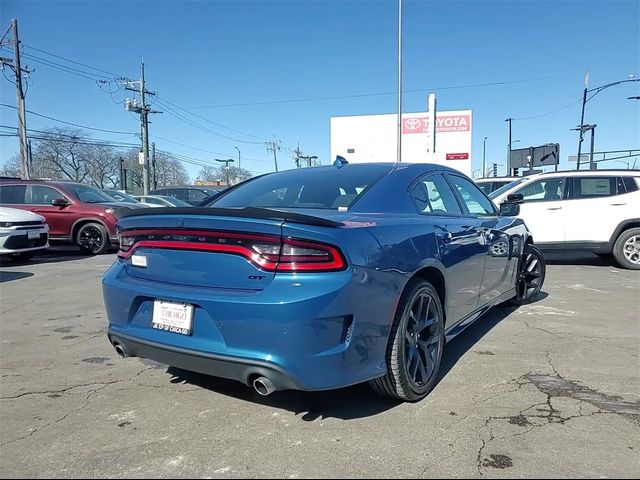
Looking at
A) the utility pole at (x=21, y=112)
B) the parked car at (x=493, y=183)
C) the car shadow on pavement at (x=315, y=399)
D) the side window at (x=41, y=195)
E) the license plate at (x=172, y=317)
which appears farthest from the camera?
the utility pole at (x=21, y=112)

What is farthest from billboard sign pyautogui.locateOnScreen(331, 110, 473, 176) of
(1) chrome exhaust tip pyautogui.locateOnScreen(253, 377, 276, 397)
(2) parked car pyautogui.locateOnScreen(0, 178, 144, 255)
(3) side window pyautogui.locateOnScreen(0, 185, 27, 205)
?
(1) chrome exhaust tip pyautogui.locateOnScreen(253, 377, 276, 397)

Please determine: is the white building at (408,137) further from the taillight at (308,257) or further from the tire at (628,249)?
the taillight at (308,257)

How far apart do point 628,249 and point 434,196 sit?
6.41 meters

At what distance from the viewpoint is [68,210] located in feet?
34.9

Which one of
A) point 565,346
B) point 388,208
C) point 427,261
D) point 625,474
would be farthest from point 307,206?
point 565,346

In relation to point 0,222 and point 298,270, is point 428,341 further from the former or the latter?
point 0,222

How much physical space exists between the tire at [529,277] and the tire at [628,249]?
357 cm

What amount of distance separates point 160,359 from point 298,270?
980 mm

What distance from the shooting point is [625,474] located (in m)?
2.12

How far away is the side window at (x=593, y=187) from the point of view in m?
8.15

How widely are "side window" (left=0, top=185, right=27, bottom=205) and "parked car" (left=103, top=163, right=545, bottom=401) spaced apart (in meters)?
9.88

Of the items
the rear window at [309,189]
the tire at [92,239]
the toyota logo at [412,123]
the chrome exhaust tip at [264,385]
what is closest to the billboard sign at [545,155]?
the toyota logo at [412,123]

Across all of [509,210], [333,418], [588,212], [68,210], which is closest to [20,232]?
[68,210]

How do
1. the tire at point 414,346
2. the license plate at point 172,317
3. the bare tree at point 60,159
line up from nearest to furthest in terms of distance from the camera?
the license plate at point 172,317, the tire at point 414,346, the bare tree at point 60,159
